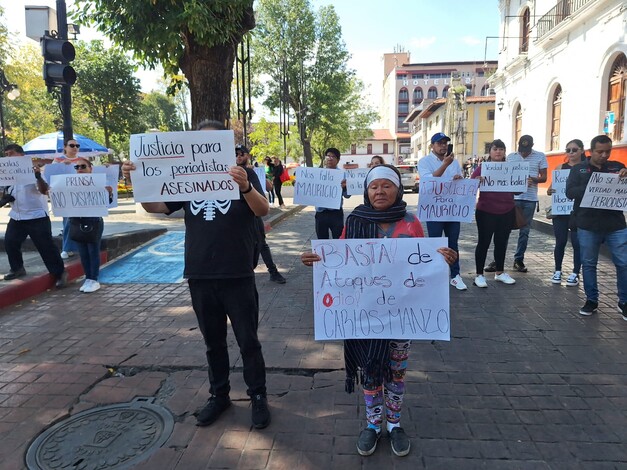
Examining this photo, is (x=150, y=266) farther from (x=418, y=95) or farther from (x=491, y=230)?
(x=418, y=95)

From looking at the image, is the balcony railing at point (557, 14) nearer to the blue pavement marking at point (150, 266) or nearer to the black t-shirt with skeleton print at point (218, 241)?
the blue pavement marking at point (150, 266)

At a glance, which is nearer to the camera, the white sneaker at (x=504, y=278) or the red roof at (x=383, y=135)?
the white sneaker at (x=504, y=278)

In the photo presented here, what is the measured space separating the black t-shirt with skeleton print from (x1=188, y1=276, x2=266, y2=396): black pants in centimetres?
8

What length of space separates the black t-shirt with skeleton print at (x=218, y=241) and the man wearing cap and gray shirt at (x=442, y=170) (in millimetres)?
3494

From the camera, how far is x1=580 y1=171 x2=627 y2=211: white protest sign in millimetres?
4672

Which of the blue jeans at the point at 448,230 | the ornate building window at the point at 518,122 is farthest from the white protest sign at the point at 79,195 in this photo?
the ornate building window at the point at 518,122

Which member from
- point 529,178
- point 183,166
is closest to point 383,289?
point 183,166

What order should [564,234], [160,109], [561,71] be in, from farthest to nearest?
[160,109] < [561,71] < [564,234]

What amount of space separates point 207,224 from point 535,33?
75.6 ft

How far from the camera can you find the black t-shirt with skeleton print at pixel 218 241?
111 inches

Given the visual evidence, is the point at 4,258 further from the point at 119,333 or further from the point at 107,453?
the point at 107,453

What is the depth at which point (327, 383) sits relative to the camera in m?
3.55

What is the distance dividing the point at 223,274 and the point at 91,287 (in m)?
4.33

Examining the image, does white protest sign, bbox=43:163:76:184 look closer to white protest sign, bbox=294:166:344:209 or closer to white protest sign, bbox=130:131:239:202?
white protest sign, bbox=294:166:344:209
